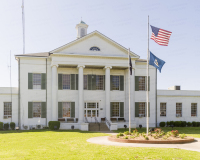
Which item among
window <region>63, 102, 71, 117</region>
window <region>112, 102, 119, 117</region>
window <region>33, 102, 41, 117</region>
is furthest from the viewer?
window <region>112, 102, 119, 117</region>

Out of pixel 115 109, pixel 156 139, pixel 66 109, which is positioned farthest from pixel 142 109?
pixel 156 139

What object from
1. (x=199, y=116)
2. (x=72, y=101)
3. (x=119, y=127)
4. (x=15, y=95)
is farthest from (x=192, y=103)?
(x=15, y=95)

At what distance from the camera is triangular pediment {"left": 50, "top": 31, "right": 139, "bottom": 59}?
31.2m

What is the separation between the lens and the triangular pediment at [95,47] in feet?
102

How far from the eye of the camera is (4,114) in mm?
30578

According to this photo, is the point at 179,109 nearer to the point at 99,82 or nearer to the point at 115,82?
the point at 115,82

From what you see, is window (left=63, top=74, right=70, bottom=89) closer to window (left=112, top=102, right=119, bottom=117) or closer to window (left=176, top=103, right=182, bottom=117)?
window (left=112, top=102, right=119, bottom=117)

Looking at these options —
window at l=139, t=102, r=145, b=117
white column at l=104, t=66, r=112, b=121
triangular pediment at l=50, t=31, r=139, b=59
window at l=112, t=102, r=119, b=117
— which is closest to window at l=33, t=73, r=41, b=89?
triangular pediment at l=50, t=31, r=139, b=59

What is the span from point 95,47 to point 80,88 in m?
5.94

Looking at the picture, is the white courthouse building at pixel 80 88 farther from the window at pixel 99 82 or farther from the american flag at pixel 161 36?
the american flag at pixel 161 36

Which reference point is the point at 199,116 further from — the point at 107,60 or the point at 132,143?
the point at 132,143

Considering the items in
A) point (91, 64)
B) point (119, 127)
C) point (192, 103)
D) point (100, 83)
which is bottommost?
point (119, 127)

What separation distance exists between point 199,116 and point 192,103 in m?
2.23

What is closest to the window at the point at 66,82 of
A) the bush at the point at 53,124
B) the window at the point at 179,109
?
the bush at the point at 53,124
